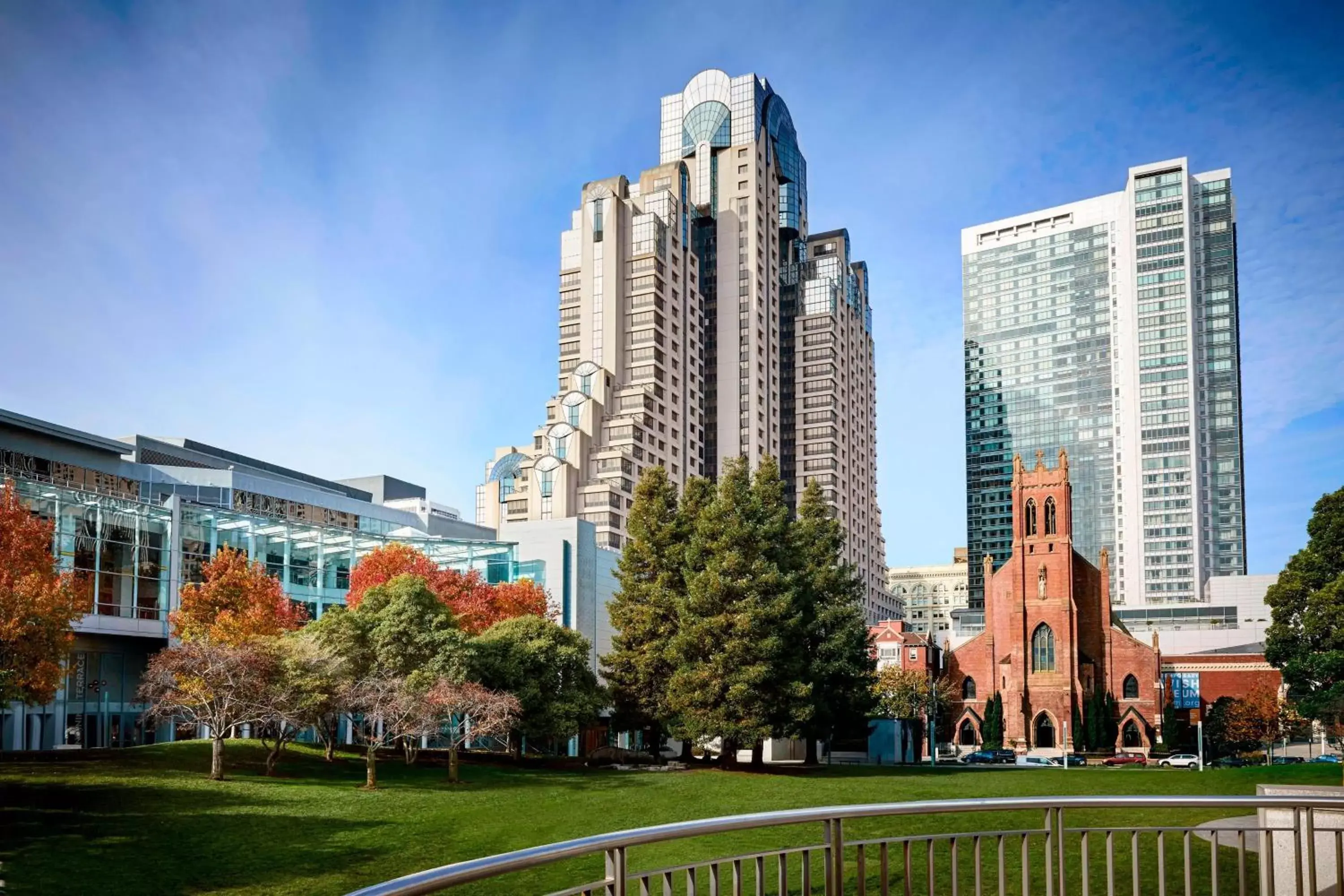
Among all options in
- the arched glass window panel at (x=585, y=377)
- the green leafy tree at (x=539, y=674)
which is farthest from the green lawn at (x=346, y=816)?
the arched glass window panel at (x=585, y=377)

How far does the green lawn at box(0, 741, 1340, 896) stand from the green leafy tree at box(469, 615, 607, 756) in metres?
3.20

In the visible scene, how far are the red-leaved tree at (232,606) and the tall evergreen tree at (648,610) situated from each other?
11503 millimetres

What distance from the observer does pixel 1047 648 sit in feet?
217

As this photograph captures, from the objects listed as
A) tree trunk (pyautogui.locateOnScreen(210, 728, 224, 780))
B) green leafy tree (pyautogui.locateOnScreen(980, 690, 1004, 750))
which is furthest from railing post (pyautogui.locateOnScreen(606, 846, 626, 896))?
green leafy tree (pyautogui.locateOnScreen(980, 690, 1004, 750))

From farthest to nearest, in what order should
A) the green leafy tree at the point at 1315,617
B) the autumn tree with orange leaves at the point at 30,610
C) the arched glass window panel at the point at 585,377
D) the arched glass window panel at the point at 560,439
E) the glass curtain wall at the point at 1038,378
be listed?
the glass curtain wall at the point at 1038,378, the arched glass window panel at the point at 585,377, the arched glass window panel at the point at 560,439, the green leafy tree at the point at 1315,617, the autumn tree with orange leaves at the point at 30,610

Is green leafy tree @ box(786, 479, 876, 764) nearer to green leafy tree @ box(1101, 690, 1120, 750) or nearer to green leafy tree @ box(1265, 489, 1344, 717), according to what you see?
green leafy tree @ box(1265, 489, 1344, 717)

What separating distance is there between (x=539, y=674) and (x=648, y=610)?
4731 millimetres

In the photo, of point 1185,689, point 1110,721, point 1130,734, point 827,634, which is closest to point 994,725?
point 1110,721

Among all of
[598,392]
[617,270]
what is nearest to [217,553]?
[598,392]

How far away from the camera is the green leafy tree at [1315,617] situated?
141 feet

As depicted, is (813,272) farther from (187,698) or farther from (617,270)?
(187,698)

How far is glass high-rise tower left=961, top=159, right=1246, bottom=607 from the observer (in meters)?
129

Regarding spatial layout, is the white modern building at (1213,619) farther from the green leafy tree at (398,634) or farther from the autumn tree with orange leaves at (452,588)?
the green leafy tree at (398,634)

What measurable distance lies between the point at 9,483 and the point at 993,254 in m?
134
